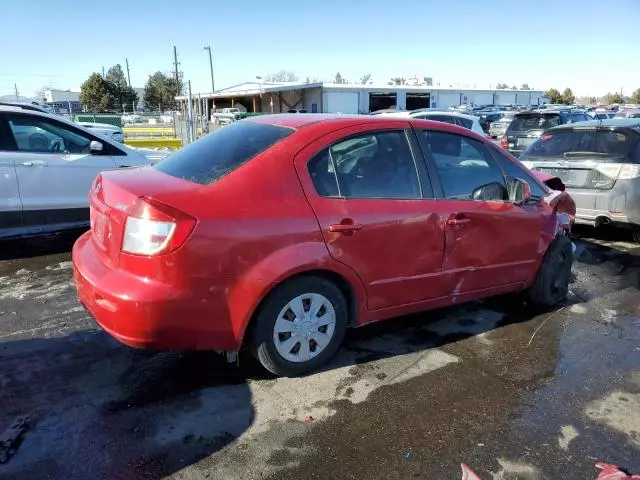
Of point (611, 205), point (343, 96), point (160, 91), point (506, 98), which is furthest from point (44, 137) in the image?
point (160, 91)

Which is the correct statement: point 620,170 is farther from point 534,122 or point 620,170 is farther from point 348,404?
point 534,122

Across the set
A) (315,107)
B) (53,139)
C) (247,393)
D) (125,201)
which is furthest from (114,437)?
(315,107)

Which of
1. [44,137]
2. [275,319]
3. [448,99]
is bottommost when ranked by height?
[275,319]

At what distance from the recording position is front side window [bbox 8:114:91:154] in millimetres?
6000

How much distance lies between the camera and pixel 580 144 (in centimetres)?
704

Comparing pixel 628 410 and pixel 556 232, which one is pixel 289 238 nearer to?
pixel 628 410

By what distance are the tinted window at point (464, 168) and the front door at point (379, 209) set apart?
0.70 feet

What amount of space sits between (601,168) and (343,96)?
4370 cm

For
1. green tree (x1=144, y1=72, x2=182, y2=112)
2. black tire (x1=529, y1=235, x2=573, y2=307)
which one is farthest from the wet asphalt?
green tree (x1=144, y1=72, x2=182, y2=112)

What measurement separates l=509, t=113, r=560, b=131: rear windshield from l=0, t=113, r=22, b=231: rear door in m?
13.1

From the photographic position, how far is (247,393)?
326 centimetres

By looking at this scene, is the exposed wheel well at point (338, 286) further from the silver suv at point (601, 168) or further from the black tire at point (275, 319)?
the silver suv at point (601, 168)

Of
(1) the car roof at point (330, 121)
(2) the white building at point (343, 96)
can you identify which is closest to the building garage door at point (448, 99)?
(2) the white building at point (343, 96)

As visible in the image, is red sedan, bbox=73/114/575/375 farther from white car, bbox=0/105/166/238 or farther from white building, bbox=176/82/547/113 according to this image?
white building, bbox=176/82/547/113
